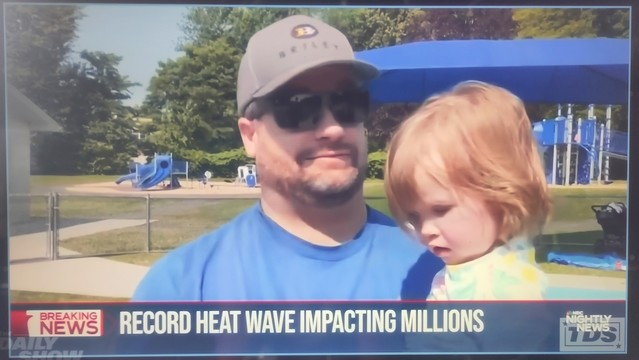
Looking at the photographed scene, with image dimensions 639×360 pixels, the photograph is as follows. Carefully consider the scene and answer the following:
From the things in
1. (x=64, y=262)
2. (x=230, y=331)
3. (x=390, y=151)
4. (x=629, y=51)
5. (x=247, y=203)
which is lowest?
(x=230, y=331)

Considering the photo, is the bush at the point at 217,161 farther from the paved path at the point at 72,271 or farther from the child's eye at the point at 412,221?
the child's eye at the point at 412,221

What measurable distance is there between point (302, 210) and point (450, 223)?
0.58 metres

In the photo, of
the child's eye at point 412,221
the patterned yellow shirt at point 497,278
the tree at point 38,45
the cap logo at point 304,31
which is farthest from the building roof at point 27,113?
the patterned yellow shirt at point 497,278

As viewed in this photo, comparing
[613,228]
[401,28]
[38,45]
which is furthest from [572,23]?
[38,45]

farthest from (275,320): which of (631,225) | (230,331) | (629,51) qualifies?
(629,51)

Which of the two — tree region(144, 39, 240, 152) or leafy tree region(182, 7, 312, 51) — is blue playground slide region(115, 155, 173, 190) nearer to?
tree region(144, 39, 240, 152)

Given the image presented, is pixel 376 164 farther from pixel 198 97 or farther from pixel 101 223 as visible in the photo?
pixel 101 223

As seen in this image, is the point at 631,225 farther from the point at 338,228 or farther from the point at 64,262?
the point at 64,262

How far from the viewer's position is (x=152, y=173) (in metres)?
2.97

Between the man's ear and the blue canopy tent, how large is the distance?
0.51m

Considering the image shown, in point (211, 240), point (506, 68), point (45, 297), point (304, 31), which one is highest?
point (304, 31)

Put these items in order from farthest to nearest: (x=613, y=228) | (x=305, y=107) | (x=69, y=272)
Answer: (x=613, y=228) < (x=69, y=272) < (x=305, y=107)

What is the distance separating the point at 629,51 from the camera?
3059mm

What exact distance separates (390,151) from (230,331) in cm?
95
